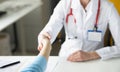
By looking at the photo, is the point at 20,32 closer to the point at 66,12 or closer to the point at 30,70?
the point at 66,12

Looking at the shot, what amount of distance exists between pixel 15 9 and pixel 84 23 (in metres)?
1.60

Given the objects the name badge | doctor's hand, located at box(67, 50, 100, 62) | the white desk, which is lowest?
the white desk

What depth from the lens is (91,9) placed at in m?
1.58

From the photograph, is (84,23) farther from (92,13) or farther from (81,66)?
(81,66)

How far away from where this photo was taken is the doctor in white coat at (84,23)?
1556 mm

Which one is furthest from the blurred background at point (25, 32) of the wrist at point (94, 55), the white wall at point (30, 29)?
the wrist at point (94, 55)

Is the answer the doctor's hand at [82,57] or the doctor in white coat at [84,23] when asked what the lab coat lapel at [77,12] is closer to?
the doctor in white coat at [84,23]

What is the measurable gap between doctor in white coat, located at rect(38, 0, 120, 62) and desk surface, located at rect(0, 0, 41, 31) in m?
0.92

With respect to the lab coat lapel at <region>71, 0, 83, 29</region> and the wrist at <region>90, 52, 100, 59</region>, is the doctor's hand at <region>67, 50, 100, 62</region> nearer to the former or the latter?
the wrist at <region>90, 52, 100, 59</region>

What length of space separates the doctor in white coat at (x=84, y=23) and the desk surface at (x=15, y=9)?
92cm

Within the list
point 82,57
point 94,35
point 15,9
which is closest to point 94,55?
point 82,57

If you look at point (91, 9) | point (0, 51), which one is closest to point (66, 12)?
point (91, 9)

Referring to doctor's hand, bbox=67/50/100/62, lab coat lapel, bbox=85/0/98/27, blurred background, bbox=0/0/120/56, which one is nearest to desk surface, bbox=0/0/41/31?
blurred background, bbox=0/0/120/56

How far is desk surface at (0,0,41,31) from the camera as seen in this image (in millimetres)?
2560
